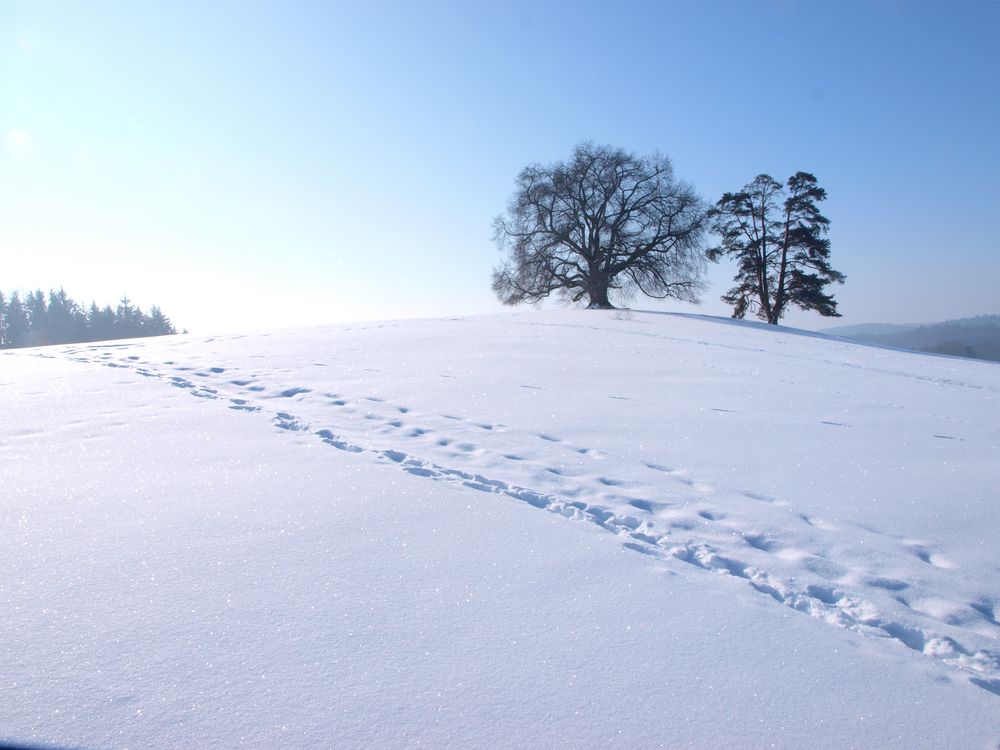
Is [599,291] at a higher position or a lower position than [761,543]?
higher

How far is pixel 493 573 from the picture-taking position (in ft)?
9.21

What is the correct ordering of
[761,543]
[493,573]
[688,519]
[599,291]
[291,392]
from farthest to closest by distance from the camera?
[599,291] < [291,392] < [688,519] < [761,543] < [493,573]

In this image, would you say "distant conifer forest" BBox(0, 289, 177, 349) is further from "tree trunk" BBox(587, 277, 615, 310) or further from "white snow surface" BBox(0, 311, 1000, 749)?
"white snow surface" BBox(0, 311, 1000, 749)

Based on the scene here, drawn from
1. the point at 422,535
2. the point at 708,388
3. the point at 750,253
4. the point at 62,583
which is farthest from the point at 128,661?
the point at 750,253

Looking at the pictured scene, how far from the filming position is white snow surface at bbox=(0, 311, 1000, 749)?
1.93 m

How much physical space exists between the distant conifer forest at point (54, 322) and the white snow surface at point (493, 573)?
49.9 metres

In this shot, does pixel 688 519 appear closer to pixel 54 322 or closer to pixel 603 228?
pixel 603 228

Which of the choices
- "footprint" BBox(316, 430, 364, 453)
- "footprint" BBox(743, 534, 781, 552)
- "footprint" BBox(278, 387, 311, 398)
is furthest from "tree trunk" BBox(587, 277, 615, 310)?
"footprint" BBox(743, 534, 781, 552)

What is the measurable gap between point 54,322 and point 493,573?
5788 cm

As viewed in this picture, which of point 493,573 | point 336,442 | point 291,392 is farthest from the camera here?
point 291,392

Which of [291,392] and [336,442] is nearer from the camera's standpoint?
[336,442]

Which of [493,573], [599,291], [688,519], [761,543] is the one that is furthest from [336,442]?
[599,291]

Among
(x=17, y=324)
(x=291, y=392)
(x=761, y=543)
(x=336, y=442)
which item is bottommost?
(x=761, y=543)

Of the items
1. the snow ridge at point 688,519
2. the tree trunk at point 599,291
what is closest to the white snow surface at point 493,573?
the snow ridge at point 688,519
